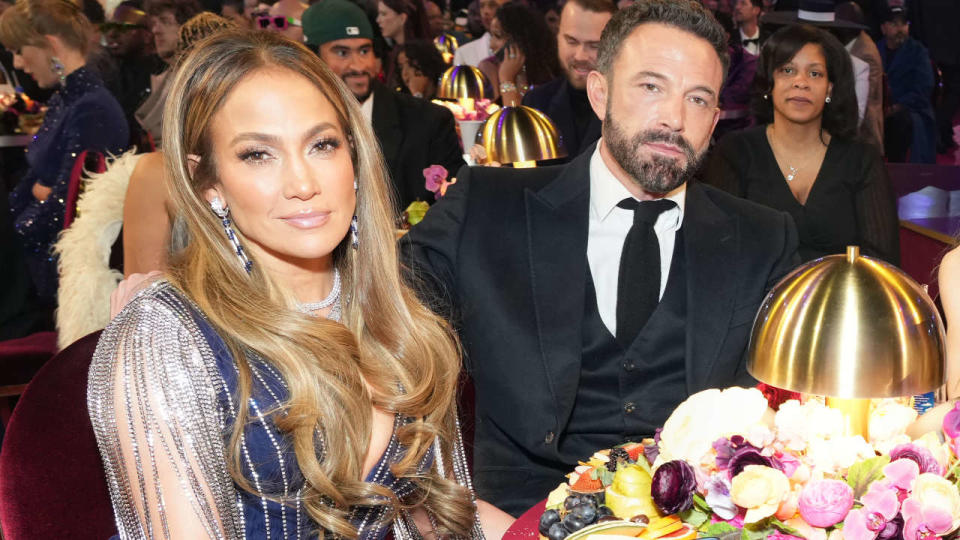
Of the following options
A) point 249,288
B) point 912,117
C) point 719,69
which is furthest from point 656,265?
point 912,117

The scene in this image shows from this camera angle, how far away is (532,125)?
10.9 ft

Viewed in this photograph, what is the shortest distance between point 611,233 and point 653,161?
214mm

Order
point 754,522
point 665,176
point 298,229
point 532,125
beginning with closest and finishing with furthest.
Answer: point 754,522, point 298,229, point 665,176, point 532,125

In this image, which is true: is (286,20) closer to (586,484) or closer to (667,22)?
(667,22)

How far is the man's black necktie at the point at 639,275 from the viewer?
2.28 m

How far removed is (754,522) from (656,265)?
1.01 m

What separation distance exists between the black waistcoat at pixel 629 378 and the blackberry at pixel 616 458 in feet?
1.87

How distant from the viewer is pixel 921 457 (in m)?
1.42

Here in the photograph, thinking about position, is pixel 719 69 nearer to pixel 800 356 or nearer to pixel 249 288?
pixel 800 356

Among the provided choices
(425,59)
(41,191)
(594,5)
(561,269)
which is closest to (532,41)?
(425,59)

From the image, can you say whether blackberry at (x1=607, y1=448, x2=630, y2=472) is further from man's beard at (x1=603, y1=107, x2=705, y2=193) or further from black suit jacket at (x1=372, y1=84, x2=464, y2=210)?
black suit jacket at (x1=372, y1=84, x2=464, y2=210)

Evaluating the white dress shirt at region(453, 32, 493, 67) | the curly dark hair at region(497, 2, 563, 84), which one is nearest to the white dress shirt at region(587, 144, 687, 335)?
the curly dark hair at region(497, 2, 563, 84)

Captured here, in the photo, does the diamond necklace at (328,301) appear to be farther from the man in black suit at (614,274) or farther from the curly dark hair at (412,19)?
the curly dark hair at (412,19)

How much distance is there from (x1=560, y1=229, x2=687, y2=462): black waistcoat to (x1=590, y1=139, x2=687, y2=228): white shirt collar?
16 cm
